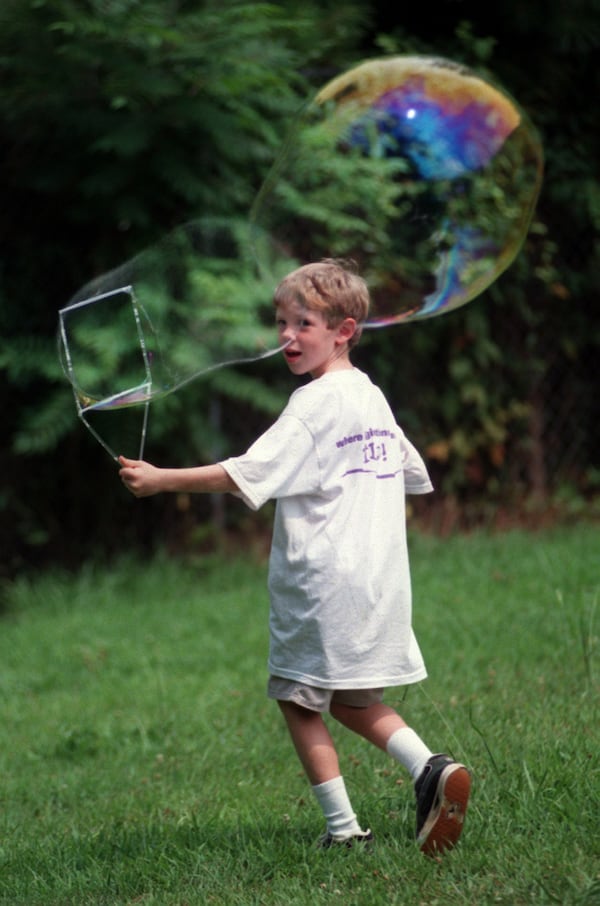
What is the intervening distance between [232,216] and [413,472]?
3823 mm

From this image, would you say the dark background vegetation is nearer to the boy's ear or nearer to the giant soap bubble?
the giant soap bubble

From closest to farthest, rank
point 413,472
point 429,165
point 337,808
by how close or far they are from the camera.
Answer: point 337,808 → point 413,472 → point 429,165

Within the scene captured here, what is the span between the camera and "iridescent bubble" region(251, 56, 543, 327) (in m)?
4.24

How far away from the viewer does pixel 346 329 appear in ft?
10.5

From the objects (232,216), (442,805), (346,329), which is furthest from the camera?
(232,216)

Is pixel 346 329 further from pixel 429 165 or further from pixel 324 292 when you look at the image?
pixel 429 165

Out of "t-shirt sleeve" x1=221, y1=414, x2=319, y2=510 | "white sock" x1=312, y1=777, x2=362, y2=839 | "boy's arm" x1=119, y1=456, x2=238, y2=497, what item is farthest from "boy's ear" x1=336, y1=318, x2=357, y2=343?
"white sock" x1=312, y1=777, x2=362, y2=839

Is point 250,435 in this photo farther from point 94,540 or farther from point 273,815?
point 273,815

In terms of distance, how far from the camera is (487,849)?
287cm

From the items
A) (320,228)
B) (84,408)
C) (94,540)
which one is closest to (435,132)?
(320,228)

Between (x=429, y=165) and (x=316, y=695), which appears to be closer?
(x=316, y=695)

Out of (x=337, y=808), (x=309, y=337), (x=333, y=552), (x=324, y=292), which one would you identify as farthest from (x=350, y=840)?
(x=324, y=292)

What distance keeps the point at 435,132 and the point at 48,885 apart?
2.61 m

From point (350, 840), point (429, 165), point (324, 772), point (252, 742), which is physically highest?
point (429, 165)
